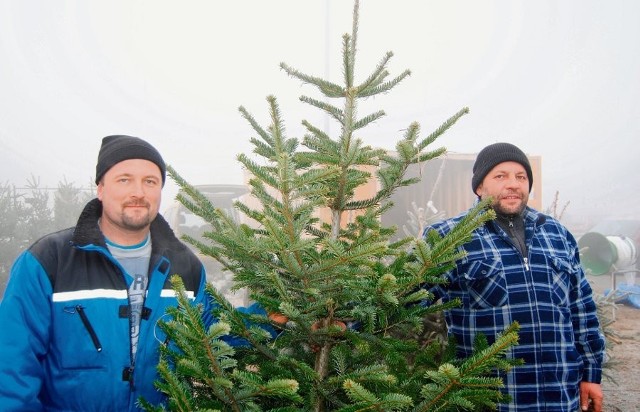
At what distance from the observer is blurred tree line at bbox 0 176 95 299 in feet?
45.5

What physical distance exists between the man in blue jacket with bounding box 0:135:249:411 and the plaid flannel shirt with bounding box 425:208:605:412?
1.61 meters

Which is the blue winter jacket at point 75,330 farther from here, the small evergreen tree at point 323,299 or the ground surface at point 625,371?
the ground surface at point 625,371

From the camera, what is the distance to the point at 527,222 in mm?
2904

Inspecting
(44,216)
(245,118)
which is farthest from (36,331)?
(44,216)

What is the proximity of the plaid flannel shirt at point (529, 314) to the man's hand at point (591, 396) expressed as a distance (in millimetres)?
42

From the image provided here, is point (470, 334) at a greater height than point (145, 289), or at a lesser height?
lesser

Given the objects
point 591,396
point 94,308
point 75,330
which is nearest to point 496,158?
point 591,396

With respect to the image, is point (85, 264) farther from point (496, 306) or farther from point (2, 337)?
point (496, 306)

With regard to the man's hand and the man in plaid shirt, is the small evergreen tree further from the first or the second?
the man's hand

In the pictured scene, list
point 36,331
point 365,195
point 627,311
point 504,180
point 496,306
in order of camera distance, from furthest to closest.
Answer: point 627,311, point 365,195, point 504,180, point 496,306, point 36,331

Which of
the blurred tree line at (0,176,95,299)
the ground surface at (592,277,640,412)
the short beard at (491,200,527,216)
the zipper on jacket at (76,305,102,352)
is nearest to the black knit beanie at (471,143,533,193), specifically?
the short beard at (491,200,527,216)

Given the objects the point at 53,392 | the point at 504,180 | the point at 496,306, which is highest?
the point at 504,180

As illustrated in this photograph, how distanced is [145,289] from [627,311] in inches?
518

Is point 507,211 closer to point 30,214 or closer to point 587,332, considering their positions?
point 587,332
